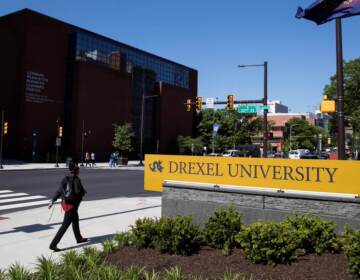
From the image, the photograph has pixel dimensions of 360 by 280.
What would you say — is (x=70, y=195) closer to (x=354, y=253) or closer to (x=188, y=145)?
(x=354, y=253)

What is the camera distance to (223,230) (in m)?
6.90

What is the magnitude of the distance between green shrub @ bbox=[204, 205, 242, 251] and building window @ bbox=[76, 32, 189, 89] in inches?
2053

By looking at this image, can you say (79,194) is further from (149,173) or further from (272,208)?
(272,208)

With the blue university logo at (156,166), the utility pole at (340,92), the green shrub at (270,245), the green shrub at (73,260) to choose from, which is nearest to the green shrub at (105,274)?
the green shrub at (73,260)

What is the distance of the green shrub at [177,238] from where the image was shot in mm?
6762

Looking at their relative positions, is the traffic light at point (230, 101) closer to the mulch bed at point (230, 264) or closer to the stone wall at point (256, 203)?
the stone wall at point (256, 203)

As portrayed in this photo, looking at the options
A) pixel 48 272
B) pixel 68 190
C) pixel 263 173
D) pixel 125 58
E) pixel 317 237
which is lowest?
pixel 48 272

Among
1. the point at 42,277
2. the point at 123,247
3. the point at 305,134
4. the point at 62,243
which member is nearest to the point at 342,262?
the point at 123,247

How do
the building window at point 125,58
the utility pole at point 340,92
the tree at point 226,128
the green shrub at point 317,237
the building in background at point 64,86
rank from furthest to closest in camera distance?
the tree at point 226,128 → the building window at point 125,58 → the building in background at point 64,86 → the utility pole at point 340,92 → the green shrub at point 317,237

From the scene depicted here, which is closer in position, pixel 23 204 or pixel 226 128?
pixel 23 204

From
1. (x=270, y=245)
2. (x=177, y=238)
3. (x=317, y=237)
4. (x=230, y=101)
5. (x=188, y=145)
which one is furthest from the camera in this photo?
(x=188, y=145)

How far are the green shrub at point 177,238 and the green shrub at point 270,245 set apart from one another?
102cm

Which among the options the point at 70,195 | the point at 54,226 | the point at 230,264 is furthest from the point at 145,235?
the point at 54,226

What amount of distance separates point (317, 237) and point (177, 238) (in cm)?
223
